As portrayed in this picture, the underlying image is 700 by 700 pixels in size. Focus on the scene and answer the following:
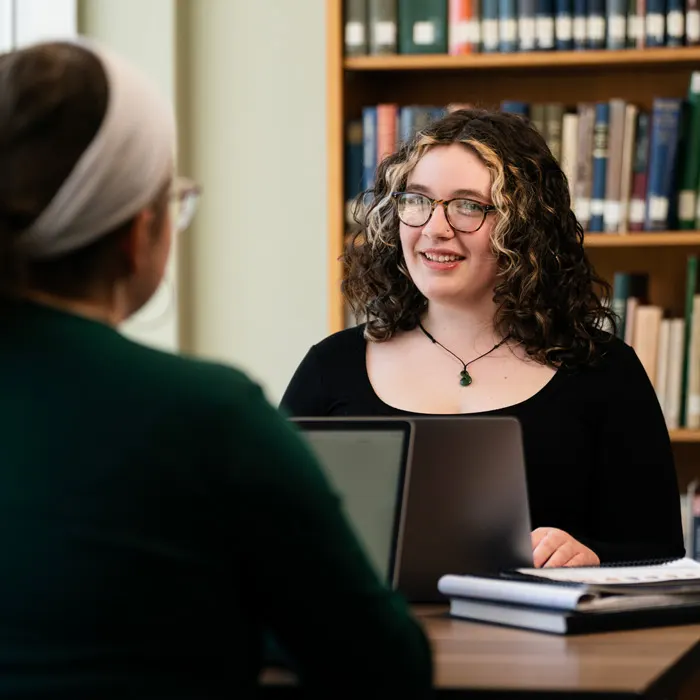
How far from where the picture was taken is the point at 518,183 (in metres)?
2.20

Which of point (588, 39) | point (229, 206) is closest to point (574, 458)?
point (588, 39)

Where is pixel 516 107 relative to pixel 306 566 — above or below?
above

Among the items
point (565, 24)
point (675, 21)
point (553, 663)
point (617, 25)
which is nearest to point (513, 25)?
point (565, 24)

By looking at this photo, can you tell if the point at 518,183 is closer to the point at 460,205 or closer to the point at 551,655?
the point at 460,205

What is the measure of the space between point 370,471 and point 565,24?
1.74 metres

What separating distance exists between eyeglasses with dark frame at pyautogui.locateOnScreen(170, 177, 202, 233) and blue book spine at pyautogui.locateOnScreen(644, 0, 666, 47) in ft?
6.38

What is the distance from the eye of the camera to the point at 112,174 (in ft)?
3.24

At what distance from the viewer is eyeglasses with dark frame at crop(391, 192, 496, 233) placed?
2.15m

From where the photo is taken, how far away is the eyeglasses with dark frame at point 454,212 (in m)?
2.15

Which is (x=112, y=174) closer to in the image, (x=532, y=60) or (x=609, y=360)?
(x=609, y=360)

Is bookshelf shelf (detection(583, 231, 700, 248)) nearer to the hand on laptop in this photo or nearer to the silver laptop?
the hand on laptop

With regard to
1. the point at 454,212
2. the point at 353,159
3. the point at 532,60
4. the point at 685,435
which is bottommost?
the point at 685,435

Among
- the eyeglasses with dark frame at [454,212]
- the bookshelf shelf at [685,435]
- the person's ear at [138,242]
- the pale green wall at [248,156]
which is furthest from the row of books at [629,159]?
the person's ear at [138,242]

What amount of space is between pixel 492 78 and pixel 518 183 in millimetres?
1028
